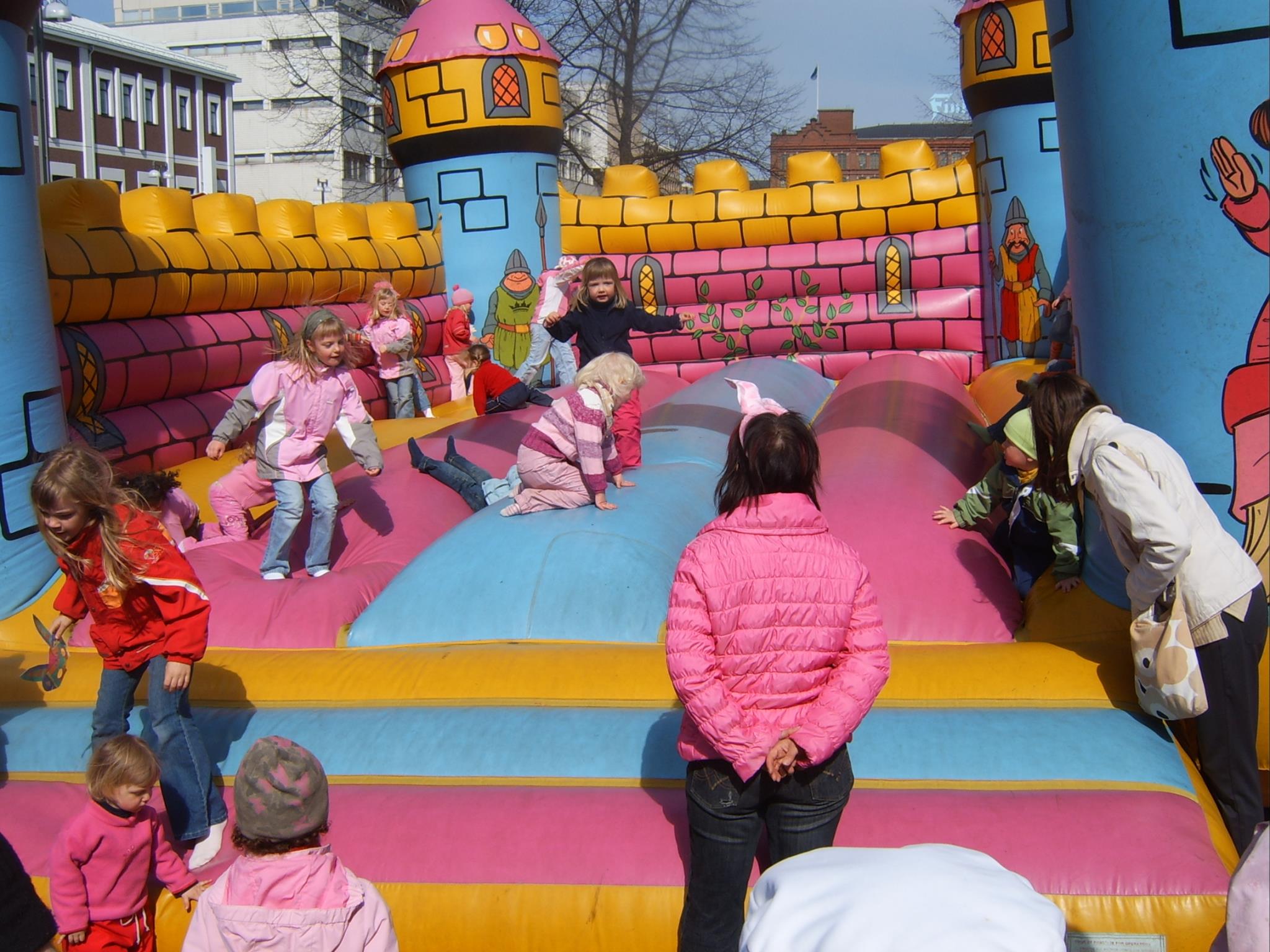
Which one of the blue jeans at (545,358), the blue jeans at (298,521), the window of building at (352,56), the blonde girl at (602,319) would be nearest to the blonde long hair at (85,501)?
the blue jeans at (298,521)

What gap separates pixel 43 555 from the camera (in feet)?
12.6

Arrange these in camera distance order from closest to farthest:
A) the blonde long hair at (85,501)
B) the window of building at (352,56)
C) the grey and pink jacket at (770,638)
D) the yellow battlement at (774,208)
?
the grey and pink jacket at (770,638) → the blonde long hair at (85,501) → the yellow battlement at (774,208) → the window of building at (352,56)

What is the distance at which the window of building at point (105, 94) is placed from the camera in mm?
29688

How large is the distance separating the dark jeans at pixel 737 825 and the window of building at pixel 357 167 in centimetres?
3472

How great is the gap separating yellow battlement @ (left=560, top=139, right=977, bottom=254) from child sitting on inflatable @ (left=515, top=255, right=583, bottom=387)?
0.50 metres

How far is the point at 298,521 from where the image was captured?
4.05 m

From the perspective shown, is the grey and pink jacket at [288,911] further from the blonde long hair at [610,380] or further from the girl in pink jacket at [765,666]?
the blonde long hair at [610,380]

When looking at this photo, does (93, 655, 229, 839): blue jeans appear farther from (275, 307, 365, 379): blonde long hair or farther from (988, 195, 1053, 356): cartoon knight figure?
(988, 195, 1053, 356): cartoon knight figure

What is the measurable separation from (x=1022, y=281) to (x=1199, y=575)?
17.0 ft

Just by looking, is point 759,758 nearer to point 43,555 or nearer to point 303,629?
point 303,629

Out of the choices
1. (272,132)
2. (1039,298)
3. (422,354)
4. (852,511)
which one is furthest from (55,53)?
(852,511)

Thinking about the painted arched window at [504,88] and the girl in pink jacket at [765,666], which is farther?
the painted arched window at [504,88]

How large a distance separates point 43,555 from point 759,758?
2.80 m

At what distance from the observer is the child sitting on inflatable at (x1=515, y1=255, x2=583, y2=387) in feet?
21.1
